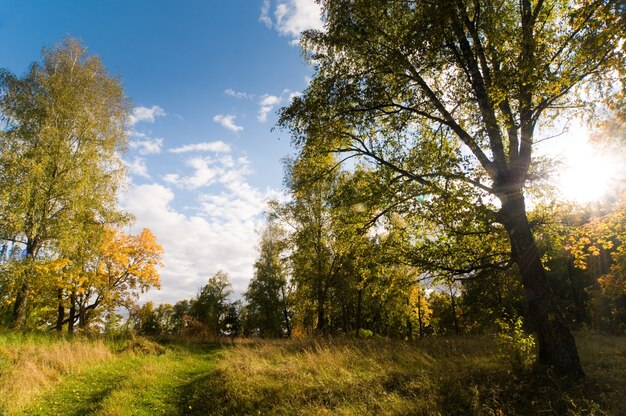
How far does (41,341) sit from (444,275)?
14759mm

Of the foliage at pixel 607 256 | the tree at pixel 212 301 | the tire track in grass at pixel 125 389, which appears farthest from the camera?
the tree at pixel 212 301

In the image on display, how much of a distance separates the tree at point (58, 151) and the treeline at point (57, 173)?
0.04 m

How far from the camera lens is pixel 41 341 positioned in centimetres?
1241

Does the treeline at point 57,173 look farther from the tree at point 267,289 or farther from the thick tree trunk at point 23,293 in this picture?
the tree at point 267,289

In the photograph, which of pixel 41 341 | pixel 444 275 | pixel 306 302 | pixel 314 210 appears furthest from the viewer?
pixel 306 302

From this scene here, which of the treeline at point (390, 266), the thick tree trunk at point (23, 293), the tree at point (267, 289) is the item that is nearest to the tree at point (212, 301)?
the treeline at point (390, 266)

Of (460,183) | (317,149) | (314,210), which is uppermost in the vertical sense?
(314,210)

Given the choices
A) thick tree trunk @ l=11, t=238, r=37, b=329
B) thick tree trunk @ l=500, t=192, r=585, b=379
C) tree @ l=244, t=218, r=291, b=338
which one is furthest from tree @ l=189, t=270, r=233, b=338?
thick tree trunk @ l=500, t=192, r=585, b=379

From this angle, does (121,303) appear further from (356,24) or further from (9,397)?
(356,24)

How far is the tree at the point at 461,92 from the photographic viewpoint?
22.9 ft

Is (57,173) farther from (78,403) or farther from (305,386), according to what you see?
(305,386)

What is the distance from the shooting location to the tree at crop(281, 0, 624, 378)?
6965mm

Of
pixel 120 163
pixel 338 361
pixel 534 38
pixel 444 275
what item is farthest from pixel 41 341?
pixel 534 38

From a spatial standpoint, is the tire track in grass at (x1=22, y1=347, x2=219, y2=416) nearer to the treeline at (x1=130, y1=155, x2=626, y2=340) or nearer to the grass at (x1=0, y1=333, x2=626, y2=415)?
the grass at (x1=0, y1=333, x2=626, y2=415)
